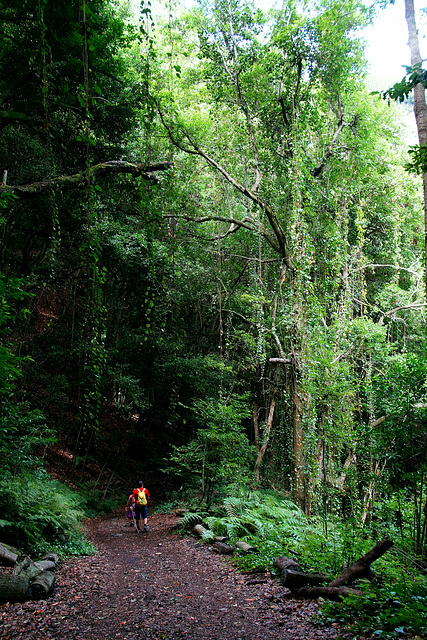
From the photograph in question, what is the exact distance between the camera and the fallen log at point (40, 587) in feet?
13.3

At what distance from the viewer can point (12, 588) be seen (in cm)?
388

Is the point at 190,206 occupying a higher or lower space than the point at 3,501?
higher

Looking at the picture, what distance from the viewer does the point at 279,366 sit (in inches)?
544

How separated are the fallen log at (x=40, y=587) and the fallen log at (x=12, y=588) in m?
0.09

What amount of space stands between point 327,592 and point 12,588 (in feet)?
10.2

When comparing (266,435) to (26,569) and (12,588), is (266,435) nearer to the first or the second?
(26,569)

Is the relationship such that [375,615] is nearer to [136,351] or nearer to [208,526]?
[208,526]

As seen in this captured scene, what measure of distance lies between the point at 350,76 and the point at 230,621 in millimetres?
10890

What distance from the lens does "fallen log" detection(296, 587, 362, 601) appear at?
3.70 metres

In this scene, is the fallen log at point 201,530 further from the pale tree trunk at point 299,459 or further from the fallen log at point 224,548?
the pale tree trunk at point 299,459

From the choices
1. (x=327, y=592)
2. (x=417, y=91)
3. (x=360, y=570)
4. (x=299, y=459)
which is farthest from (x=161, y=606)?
(x=417, y=91)

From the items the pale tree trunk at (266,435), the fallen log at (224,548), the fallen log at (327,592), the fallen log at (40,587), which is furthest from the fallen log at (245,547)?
the pale tree trunk at (266,435)

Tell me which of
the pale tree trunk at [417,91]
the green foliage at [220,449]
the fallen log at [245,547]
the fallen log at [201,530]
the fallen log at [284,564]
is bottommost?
the fallen log at [201,530]

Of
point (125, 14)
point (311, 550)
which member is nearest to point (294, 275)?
point (311, 550)
